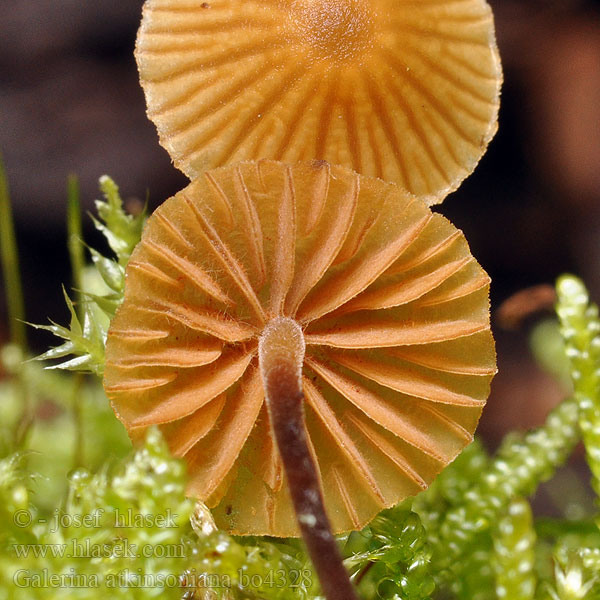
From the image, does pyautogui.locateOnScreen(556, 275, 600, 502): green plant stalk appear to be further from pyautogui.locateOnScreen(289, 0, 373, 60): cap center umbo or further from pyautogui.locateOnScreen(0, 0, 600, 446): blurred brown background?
pyautogui.locateOnScreen(0, 0, 600, 446): blurred brown background

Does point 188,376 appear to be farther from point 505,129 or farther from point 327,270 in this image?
point 505,129

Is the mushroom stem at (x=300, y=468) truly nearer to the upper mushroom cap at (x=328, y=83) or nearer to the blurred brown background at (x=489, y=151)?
the upper mushroom cap at (x=328, y=83)

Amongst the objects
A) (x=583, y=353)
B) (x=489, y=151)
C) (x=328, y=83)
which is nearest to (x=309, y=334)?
(x=328, y=83)

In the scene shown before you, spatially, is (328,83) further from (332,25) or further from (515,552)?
(515,552)

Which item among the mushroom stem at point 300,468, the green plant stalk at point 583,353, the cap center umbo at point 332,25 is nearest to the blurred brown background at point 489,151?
the green plant stalk at point 583,353

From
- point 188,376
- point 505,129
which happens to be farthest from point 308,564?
point 505,129
